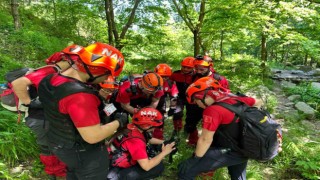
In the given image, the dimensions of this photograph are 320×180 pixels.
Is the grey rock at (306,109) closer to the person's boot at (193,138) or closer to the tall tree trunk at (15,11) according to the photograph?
the person's boot at (193,138)

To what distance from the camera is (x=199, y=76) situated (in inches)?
206

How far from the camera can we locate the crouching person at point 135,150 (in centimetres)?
338

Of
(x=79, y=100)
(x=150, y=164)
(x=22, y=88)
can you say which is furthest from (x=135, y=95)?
(x=79, y=100)

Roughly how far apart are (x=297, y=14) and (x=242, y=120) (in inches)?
255

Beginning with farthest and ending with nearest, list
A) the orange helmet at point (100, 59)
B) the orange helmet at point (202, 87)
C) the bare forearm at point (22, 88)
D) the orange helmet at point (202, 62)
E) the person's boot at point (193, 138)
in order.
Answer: the person's boot at point (193, 138)
the orange helmet at point (202, 62)
the orange helmet at point (202, 87)
the bare forearm at point (22, 88)
the orange helmet at point (100, 59)

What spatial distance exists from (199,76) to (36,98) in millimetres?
3116

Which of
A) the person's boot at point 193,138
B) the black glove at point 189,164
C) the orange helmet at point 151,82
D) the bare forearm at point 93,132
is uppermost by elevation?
the orange helmet at point 151,82

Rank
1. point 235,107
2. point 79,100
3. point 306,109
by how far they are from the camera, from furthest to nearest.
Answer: point 306,109 → point 235,107 → point 79,100

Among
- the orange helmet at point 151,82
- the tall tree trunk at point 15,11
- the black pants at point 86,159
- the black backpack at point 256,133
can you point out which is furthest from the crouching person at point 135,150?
the tall tree trunk at point 15,11

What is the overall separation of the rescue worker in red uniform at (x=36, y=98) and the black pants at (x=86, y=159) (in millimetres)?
529

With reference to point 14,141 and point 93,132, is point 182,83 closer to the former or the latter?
point 14,141

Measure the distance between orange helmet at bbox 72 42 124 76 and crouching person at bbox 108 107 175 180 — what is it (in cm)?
130

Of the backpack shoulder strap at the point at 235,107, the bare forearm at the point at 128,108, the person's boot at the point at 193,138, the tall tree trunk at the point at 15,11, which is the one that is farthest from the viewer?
the tall tree trunk at the point at 15,11

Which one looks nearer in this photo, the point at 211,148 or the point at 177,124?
the point at 211,148
